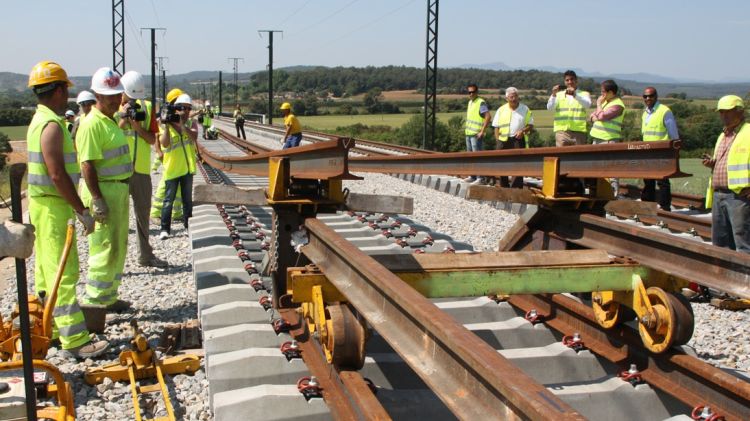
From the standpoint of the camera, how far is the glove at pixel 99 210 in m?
5.54

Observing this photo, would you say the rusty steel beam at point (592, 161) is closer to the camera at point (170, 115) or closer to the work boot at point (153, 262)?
the work boot at point (153, 262)

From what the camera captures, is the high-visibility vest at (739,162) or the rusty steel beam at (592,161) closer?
the rusty steel beam at (592,161)

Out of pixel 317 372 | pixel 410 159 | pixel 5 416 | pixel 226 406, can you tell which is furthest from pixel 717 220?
pixel 5 416

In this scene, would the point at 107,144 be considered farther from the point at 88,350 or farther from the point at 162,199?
the point at 162,199

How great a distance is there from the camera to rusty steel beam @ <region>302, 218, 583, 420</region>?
2.13 m

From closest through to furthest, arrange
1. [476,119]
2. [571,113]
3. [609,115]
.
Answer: [609,115]
[571,113]
[476,119]

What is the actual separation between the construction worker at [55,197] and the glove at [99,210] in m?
0.43

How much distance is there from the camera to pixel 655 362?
163 inches

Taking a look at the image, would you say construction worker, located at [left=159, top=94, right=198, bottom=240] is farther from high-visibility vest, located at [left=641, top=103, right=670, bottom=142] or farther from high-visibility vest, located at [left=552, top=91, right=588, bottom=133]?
high-visibility vest, located at [left=641, top=103, right=670, bottom=142]

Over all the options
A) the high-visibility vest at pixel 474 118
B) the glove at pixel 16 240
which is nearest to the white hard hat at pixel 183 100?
the high-visibility vest at pixel 474 118

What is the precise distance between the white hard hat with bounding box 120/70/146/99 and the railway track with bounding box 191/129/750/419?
8.74ft

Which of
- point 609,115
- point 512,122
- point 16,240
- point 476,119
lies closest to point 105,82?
point 16,240

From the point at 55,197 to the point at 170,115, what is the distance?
4430mm

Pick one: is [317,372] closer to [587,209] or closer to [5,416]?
[5,416]
